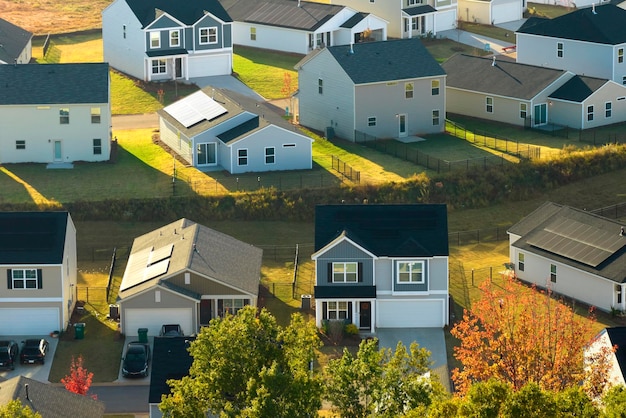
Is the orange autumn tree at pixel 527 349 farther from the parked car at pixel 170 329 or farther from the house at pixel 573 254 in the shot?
the parked car at pixel 170 329

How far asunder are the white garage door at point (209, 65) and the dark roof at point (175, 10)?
2627 millimetres

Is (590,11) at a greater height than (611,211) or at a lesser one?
greater

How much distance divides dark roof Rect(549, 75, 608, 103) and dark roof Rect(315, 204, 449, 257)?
2839 centimetres

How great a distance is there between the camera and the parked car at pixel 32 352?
68625 mm

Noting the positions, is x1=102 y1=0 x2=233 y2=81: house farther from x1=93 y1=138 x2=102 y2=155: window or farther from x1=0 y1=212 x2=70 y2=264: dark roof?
x1=0 y1=212 x2=70 y2=264: dark roof

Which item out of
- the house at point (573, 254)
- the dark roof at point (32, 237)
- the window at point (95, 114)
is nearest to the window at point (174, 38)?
the window at point (95, 114)

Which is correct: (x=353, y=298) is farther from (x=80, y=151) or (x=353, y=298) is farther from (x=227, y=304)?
(x=80, y=151)

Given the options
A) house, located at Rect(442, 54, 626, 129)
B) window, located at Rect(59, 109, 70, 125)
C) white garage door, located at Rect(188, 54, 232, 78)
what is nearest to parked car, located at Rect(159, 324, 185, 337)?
window, located at Rect(59, 109, 70, 125)

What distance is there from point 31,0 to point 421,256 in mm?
72247

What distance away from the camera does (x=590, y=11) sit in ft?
363

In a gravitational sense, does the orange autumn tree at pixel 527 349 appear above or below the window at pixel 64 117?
below

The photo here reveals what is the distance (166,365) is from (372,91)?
4051 cm

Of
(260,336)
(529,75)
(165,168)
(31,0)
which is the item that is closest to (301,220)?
(165,168)

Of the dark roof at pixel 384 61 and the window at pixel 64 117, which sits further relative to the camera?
the dark roof at pixel 384 61
